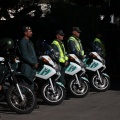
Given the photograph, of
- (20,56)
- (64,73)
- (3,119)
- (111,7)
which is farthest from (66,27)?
(3,119)

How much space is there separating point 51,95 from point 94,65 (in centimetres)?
305

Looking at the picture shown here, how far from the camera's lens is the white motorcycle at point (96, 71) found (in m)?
14.7

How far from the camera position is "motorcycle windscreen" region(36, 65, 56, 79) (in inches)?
471

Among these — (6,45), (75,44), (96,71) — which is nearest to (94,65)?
(96,71)

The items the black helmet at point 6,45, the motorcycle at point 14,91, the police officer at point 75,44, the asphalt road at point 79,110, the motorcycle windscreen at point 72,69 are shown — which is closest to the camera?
the asphalt road at point 79,110

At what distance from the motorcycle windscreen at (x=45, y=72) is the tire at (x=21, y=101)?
4.93 ft

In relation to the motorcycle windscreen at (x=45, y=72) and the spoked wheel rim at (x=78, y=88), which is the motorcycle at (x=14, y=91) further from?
the spoked wheel rim at (x=78, y=88)

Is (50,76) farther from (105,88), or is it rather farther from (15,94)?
(105,88)

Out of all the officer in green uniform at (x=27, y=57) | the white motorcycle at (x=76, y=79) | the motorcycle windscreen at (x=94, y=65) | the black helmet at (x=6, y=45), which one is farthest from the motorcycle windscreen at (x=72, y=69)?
the black helmet at (x=6, y=45)

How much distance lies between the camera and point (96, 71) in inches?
579

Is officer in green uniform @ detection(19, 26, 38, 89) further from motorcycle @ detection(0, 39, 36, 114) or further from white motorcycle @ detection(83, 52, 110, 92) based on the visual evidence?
white motorcycle @ detection(83, 52, 110, 92)

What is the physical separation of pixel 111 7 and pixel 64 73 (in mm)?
9716

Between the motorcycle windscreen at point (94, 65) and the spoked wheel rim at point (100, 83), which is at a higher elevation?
the motorcycle windscreen at point (94, 65)

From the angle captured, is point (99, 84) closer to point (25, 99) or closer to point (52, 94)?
point (52, 94)
